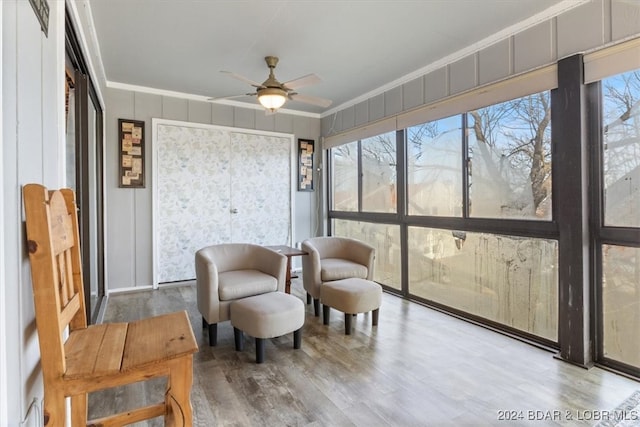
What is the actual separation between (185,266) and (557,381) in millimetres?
4186

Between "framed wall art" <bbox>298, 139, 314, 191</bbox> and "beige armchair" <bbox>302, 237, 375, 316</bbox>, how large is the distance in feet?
5.92

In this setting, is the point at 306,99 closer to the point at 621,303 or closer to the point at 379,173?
the point at 379,173

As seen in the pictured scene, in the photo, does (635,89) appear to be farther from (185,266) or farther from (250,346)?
(185,266)

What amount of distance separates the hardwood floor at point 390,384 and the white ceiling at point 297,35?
2606 millimetres

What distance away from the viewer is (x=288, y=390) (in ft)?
6.84

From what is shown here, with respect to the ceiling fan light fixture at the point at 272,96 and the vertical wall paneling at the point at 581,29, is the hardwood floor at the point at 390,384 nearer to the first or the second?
the ceiling fan light fixture at the point at 272,96

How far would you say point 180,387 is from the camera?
1.22 meters

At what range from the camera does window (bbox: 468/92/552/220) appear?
271cm

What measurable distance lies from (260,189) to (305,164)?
0.88m

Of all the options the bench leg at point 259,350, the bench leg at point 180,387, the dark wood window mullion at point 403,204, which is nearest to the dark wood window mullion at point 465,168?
the dark wood window mullion at point 403,204

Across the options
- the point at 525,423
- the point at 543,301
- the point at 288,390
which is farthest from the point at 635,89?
the point at 288,390

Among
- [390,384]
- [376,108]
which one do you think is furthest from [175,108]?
[390,384]

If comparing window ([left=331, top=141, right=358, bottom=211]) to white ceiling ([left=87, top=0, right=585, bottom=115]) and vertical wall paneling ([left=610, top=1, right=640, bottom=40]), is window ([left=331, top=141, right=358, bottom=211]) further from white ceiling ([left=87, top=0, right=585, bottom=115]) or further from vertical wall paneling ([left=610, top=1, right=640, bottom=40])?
vertical wall paneling ([left=610, top=1, right=640, bottom=40])

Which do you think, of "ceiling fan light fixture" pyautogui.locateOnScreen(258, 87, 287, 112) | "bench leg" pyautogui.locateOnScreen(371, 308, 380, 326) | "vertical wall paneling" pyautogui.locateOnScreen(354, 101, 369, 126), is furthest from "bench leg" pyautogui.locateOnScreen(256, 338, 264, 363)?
"vertical wall paneling" pyautogui.locateOnScreen(354, 101, 369, 126)
